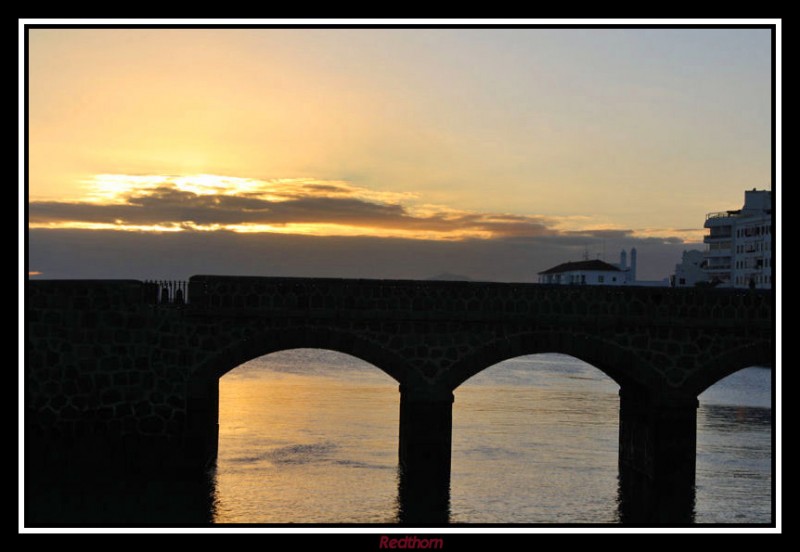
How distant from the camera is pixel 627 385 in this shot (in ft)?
94.8

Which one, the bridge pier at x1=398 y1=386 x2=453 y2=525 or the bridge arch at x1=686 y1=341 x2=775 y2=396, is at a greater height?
the bridge arch at x1=686 y1=341 x2=775 y2=396

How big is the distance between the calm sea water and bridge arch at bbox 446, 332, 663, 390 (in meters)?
3.15

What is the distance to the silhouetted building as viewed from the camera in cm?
10188

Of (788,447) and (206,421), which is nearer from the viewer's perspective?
(788,447)

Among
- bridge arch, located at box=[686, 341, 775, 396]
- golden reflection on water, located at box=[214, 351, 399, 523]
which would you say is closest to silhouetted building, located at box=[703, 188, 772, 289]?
golden reflection on water, located at box=[214, 351, 399, 523]

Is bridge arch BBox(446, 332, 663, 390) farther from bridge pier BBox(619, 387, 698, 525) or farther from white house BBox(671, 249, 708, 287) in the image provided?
white house BBox(671, 249, 708, 287)

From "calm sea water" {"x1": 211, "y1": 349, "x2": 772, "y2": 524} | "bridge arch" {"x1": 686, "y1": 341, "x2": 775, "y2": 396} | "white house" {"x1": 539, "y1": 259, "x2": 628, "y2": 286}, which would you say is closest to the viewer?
"calm sea water" {"x1": 211, "y1": 349, "x2": 772, "y2": 524}

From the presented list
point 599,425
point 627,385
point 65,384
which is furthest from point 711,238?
point 65,384

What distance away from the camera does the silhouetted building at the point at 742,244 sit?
10188 centimetres

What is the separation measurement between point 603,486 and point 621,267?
10862cm

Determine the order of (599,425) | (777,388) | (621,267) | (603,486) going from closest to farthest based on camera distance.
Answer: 1. (777,388)
2. (603,486)
3. (599,425)
4. (621,267)

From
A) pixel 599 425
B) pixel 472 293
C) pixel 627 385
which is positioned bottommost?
pixel 599 425

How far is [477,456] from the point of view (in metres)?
32.2

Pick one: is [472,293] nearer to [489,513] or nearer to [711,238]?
[489,513]
